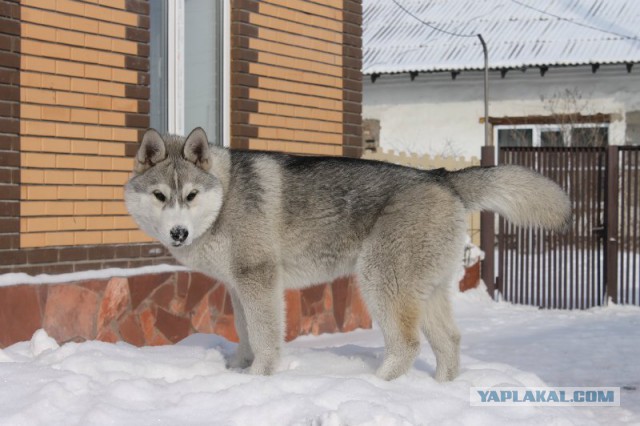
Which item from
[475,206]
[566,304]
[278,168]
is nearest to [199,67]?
[278,168]

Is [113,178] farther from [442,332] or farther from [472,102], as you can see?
[472,102]

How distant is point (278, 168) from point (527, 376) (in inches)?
83.3

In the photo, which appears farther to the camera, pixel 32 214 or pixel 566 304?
pixel 566 304

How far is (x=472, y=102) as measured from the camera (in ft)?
65.0

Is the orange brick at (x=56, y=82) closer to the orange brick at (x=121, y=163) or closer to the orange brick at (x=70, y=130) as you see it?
the orange brick at (x=70, y=130)

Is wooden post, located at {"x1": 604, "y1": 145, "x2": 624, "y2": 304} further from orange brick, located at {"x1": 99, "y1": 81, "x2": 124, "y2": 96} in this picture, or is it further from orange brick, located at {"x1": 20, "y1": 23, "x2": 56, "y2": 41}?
orange brick, located at {"x1": 20, "y1": 23, "x2": 56, "y2": 41}

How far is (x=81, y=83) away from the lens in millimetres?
7062

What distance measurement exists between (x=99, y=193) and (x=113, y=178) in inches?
7.5

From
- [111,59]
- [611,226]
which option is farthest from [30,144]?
[611,226]

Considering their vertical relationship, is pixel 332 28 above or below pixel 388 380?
above

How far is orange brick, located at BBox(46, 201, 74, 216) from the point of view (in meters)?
6.83

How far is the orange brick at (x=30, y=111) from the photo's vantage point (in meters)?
6.64

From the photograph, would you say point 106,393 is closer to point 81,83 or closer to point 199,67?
point 81,83

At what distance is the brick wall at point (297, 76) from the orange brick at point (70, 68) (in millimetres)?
1722
